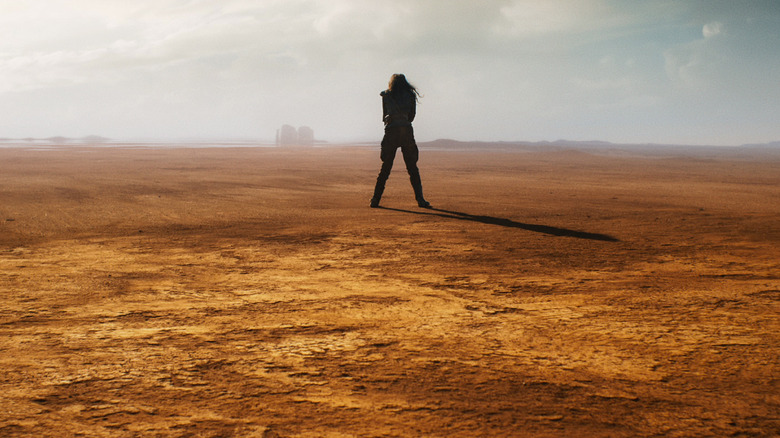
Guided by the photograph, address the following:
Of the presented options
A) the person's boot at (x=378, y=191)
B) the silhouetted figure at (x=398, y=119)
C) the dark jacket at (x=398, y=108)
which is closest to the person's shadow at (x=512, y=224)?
the person's boot at (x=378, y=191)

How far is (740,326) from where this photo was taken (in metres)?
3.22

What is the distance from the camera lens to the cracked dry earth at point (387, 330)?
7.17 feet

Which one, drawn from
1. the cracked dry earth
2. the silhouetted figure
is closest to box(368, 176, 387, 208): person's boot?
the silhouetted figure

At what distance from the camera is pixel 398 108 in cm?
870

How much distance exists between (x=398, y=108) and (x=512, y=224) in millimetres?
2768

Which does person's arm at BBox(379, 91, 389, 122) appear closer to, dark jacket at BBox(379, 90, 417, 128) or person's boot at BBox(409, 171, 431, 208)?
dark jacket at BBox(379, 90, 417, 128)

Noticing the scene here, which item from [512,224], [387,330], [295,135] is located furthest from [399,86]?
[295,135]

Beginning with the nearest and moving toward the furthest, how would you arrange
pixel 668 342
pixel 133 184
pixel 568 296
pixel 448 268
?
1. pixel 668 342
2. pixel 568 296
3. pixel 448 268
4. pixel 133 184

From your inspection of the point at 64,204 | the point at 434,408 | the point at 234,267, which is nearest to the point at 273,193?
the point at 64,204

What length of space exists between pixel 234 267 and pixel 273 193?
661cm

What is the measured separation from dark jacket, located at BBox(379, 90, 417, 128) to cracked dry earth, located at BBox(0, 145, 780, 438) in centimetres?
250

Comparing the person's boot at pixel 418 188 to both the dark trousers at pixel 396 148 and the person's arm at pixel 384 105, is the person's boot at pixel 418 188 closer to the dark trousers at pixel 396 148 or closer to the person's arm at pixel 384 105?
the dark trousers at pixel 396 148

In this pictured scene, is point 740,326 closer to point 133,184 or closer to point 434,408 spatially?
point 434,408

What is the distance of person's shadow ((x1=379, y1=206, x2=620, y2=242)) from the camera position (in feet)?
20.9
